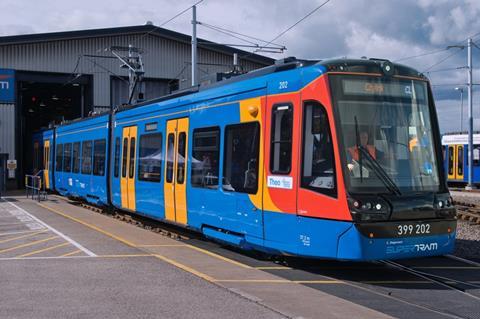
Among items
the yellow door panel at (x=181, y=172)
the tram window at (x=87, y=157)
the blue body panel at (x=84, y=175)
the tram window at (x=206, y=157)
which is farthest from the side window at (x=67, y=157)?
the tram window at (x=206, y=157)

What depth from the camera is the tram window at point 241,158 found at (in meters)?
9.34

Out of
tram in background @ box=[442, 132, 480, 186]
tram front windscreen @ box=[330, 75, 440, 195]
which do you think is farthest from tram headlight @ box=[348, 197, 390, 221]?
tram in background @ box=[442, 132, 480, 186]

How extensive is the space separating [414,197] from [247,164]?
275 cm

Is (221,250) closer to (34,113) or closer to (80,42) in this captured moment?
(80,42)

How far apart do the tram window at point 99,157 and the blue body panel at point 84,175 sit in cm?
15

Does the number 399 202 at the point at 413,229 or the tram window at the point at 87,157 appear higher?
the tram window at the point at 87,157

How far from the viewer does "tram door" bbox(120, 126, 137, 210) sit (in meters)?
15.2

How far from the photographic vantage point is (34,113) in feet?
179

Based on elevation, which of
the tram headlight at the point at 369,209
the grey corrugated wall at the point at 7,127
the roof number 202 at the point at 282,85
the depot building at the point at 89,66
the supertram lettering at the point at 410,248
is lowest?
the supertram lettering at the point at 410,248

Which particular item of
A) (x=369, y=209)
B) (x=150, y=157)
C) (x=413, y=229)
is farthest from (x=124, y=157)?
(x=413, y=229)

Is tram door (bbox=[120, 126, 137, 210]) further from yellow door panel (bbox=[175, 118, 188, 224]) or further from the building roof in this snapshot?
the building roof

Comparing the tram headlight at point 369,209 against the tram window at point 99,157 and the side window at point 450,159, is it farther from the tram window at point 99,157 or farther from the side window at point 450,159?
the side window at point 450,159

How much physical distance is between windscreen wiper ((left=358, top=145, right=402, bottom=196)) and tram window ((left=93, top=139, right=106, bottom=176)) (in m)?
11.7

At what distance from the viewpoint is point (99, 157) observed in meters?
18.6
